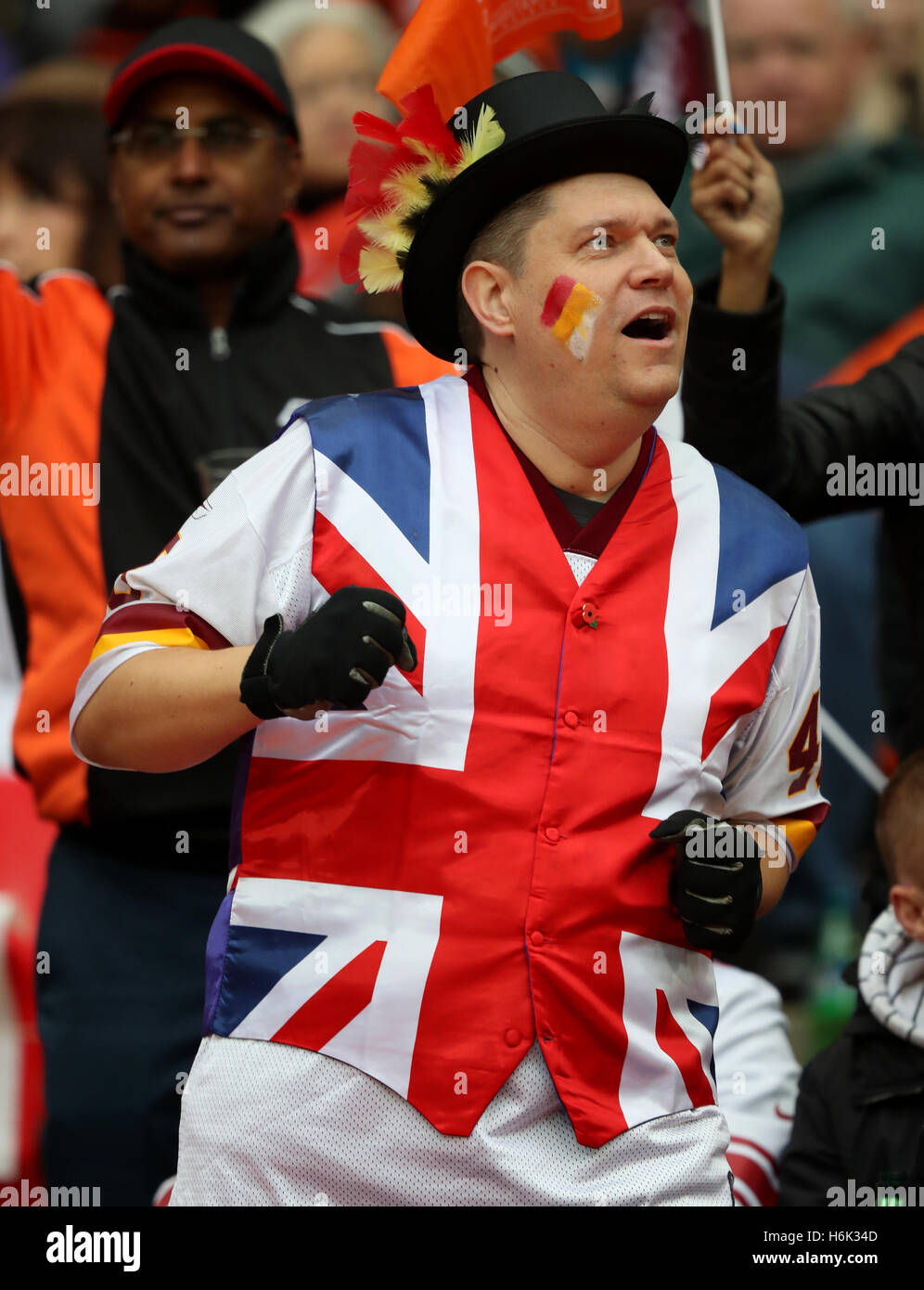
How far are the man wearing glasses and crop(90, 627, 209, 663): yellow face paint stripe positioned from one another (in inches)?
40.8

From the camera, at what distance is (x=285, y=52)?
542 cm

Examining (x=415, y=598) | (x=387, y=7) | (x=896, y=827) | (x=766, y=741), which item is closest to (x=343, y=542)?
(x=415, y=598)

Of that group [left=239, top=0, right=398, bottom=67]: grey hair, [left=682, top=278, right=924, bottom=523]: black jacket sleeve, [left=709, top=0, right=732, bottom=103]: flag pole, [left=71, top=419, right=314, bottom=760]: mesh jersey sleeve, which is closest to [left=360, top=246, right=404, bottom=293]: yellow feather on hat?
[left=71, top=419, right=314, bottom=760]: mesh jersey sleeve

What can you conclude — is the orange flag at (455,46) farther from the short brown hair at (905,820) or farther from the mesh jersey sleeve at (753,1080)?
the mesh jersey sleeve at (753,1080)

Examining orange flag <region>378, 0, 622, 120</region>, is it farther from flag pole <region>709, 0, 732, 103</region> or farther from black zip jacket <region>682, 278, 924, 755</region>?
black zip jacket <region>682, 278, 924, 755</region>

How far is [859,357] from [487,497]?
2899 mm

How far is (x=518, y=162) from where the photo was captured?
2498 mm

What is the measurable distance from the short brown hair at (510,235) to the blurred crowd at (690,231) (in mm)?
1113

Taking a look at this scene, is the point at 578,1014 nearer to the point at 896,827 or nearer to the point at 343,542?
the point at 343,542

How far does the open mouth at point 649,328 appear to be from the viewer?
2.46 m

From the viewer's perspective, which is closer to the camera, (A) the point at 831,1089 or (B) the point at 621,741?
(B) the point at 621,741

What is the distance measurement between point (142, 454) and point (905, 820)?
1661 millimetres

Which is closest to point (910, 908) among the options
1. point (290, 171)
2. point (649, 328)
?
point (649, 328)

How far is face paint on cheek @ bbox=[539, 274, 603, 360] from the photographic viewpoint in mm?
2438
